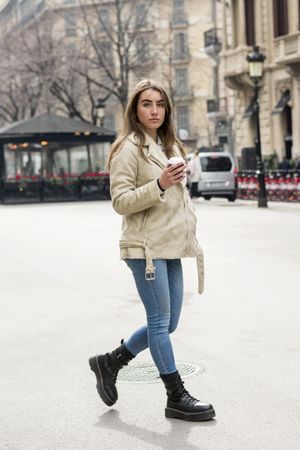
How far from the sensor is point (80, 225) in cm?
2264

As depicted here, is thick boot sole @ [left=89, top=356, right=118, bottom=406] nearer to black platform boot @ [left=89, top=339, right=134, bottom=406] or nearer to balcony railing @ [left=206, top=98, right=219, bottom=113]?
black platform boot @ [left=89, top=339, right=134, bottom=406]

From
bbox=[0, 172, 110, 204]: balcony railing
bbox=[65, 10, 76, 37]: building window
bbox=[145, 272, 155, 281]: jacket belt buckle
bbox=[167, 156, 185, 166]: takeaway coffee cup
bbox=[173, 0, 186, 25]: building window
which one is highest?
bbox=[173, 0, 186, 25]: building window

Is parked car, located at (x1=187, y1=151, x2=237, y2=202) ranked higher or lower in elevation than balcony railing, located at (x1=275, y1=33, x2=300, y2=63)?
lower

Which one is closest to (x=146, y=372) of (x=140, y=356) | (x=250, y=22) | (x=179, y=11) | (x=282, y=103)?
(x=140, y=356)

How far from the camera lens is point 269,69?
44219 mm

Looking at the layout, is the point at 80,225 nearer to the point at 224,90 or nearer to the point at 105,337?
the point at 105,337

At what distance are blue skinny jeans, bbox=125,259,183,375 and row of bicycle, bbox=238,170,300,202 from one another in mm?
25249

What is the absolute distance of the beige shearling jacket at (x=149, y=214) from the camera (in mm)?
5340

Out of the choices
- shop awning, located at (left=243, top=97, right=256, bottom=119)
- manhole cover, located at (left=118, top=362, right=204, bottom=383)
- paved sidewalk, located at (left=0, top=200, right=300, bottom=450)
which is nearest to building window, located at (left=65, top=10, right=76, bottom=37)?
shop awning, located at (left=243, top=97, right=256, bottom=119)

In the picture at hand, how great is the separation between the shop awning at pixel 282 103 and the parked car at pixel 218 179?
8.66 m

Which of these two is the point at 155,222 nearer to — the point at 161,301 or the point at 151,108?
the point at 161,301

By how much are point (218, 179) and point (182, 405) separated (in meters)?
28.6

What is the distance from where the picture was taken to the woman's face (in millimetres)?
5422

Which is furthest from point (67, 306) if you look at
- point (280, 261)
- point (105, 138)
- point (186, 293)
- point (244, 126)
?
point (244, 126)
